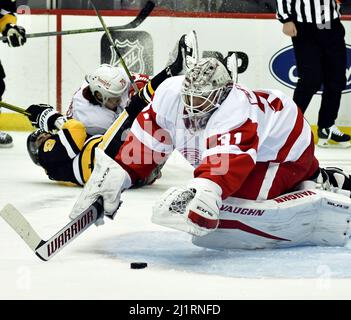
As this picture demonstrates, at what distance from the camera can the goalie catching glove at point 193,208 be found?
9.88ft

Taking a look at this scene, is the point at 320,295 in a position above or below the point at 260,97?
below

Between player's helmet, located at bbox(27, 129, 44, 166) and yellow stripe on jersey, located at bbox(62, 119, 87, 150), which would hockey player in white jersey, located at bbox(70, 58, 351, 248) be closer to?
yellow stripe on jersey, located at bbox(62, 119, 87, 150)

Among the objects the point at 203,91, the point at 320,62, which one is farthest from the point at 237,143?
the point at 320,62

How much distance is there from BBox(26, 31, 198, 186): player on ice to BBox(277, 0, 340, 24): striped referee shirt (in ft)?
4.47

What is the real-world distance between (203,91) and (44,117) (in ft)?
7.04

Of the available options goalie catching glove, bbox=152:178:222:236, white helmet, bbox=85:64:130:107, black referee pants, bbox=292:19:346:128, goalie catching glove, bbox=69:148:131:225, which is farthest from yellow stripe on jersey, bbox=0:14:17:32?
goalie catching glove, bbox=152:178:222:236

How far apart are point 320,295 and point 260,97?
84 cm

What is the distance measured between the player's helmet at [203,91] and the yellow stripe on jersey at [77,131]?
1.67m

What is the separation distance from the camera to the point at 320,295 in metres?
2.79

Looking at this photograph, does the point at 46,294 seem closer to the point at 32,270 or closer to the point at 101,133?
the point at 32,270

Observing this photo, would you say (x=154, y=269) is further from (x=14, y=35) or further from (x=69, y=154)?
(x=14, y=35)

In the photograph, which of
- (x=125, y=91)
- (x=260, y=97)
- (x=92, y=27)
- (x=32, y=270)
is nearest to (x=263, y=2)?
(x=92, y=27)

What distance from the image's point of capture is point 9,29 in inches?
246
